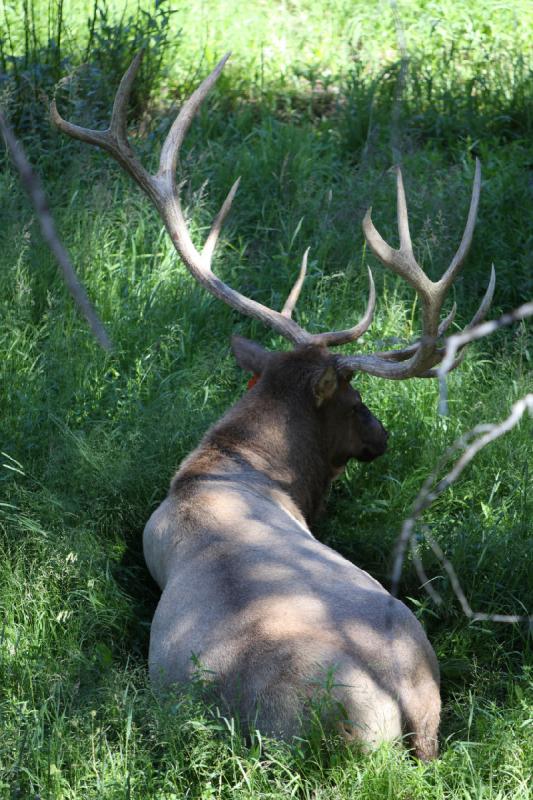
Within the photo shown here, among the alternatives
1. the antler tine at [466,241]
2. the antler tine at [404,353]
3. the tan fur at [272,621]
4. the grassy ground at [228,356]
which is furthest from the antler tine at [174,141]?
the antler tine at [466,241]

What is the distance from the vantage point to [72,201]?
22.6 ft

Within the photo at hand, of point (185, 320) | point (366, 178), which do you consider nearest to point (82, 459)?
point (185, 320)

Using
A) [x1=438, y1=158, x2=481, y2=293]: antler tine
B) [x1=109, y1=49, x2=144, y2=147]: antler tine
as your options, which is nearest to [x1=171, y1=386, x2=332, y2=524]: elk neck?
Result: [x1=438, y1=158, x2=481, y2=293]: antler tine

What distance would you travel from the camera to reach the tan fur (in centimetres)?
360

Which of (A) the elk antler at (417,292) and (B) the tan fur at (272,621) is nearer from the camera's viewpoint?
(B) the tan fur at (272,621)

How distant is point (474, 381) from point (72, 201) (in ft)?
8.22

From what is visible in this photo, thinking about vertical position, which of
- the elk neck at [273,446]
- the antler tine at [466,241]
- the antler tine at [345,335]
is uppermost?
the antler tine at [466,241]

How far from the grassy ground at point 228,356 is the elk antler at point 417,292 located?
14 cm

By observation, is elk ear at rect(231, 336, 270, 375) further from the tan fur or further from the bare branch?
the bare branch

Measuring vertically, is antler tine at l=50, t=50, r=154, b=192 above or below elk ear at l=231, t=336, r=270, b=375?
above

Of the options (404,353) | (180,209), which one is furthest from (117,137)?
(404,353)

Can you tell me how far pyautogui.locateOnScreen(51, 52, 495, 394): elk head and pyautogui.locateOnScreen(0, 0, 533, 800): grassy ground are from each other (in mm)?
205

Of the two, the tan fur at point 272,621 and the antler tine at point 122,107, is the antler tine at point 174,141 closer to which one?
the antler tine at point 122,107

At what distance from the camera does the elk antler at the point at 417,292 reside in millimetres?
4363
